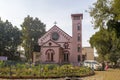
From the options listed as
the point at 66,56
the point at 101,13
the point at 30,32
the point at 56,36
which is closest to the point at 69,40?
the point at 56,36

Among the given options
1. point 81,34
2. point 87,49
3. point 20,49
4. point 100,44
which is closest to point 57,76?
point 100,44

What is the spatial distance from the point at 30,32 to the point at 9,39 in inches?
475

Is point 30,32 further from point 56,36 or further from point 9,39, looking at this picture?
point 56,36

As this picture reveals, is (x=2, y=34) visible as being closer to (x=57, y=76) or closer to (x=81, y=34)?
(x=81, y=34)

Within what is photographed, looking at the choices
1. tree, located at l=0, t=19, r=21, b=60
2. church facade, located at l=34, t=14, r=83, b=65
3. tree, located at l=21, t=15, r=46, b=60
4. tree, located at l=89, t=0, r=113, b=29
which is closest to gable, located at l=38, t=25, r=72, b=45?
church facade, located at l=34, t=14, r=83, b=65

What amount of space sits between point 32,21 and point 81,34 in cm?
2280

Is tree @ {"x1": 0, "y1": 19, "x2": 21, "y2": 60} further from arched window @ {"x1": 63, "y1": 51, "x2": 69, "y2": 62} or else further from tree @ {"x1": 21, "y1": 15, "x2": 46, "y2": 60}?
arched window @ {"x1": 63, "y1": 51, "x2": 69, "y2": 62}

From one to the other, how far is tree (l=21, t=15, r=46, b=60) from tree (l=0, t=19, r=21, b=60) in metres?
6.49

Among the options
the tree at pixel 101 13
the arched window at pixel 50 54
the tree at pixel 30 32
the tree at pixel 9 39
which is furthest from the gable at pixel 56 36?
the tree at pixel 101 13

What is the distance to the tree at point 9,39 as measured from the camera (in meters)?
72.3

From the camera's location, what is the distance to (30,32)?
8450 cm

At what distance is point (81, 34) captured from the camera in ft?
233

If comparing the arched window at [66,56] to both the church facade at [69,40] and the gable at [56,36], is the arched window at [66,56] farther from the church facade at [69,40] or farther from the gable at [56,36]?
the gable at [56,36]

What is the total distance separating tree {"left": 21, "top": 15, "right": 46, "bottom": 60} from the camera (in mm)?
81688
